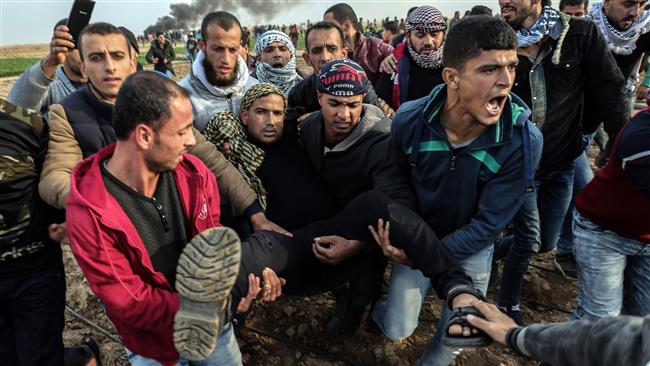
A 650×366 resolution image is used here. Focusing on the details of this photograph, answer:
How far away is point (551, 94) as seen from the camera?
2811 millimetres

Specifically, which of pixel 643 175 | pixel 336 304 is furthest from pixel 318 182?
pixel 643 175

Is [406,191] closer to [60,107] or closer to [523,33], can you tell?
[523,33]

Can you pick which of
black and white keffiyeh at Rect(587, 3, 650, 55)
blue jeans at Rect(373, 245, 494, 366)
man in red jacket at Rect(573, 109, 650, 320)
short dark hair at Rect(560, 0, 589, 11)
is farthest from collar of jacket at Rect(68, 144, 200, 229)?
short dark hair at Rect(560, 0, 589, 11)

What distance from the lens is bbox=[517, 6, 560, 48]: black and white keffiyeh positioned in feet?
8.80

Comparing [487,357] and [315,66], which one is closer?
[487,357]

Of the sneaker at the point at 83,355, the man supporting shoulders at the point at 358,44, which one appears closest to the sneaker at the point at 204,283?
the sneaker at the point at 83,355

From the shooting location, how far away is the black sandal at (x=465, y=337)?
1.74 meters

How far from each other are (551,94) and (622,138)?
912mm

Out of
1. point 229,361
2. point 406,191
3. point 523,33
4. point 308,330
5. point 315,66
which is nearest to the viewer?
point 229,361

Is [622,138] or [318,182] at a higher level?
[622,138]

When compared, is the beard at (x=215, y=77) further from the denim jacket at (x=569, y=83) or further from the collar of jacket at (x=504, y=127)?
the denim jacket at (x=569, y=83)

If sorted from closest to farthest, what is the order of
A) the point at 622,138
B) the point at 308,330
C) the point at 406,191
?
1. the point at 622,138
2. the point at 406,191
3. the point at 308,330

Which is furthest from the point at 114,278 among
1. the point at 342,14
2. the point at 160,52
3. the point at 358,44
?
the point at 160,52

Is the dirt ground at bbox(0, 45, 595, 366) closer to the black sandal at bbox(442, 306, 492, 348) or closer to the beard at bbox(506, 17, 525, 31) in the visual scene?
the black sandal at bbox(442, 306, 492, 348)
